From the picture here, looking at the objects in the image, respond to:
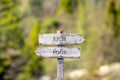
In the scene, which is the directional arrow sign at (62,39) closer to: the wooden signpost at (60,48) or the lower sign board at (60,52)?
the wooden signpost at (60,48)

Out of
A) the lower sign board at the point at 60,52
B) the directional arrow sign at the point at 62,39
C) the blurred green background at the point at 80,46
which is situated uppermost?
the directional arrow sign at the point at 62,39

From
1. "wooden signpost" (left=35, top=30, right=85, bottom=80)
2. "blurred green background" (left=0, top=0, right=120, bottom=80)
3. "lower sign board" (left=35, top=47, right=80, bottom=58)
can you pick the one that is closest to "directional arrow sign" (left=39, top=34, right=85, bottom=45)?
"wooden signpost" (left=35, top=30, right=85, bottom=80)

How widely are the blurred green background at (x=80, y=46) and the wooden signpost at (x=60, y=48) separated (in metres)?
13.6

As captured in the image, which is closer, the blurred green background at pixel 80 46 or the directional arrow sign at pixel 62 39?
the directional arrow sign at pixel 62 39

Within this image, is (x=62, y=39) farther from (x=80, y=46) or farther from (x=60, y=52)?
(x=80, y=46)

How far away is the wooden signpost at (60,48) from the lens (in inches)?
316

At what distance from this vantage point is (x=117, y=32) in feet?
102

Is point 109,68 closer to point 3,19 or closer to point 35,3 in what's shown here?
point 3,19

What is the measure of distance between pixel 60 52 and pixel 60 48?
75 mm

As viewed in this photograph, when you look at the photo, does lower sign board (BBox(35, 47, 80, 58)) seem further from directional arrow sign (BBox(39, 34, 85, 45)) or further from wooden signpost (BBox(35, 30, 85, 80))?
directional arrow sign (BBox(39, 34, 85, 45))

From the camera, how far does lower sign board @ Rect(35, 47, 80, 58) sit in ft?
26.3

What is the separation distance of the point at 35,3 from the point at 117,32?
18.6m

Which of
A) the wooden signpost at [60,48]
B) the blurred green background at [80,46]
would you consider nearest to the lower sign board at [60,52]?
the wooden signpost at [60,48]

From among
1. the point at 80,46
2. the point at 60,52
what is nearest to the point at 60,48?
the point at 60,52
